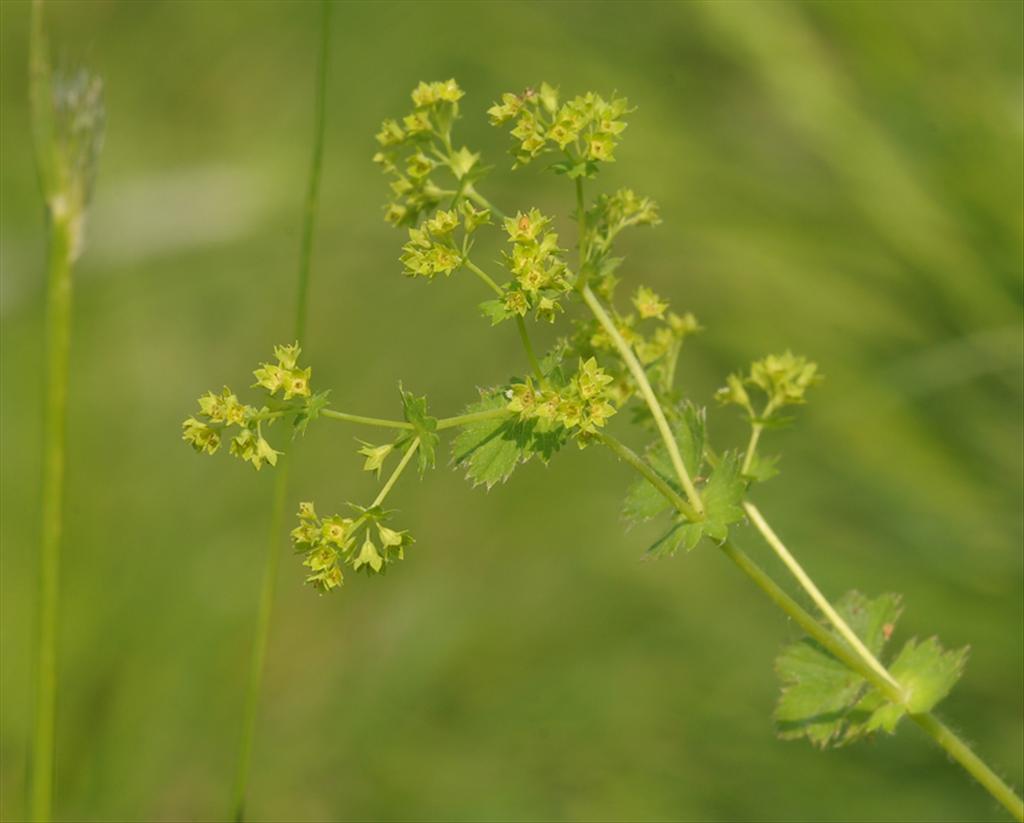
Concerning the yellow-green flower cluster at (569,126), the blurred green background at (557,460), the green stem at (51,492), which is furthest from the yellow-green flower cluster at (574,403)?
the blurred green background at (557,460)

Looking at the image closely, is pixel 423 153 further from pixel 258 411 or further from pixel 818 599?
pixel 818 599

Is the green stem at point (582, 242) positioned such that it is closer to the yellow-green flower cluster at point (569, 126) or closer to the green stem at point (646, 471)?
the yellow-green flower cluster at point (569, 126)

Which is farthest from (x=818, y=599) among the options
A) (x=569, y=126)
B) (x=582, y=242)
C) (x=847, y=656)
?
(x=569, y=126)

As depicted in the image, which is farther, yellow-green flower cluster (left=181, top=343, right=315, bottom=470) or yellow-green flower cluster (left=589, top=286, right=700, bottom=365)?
yellow-green flower cluster (left=589, top=286, right=700, bottom=365)

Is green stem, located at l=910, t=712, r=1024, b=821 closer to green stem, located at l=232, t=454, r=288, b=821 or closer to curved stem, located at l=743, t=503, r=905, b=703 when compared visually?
curved stem, located at l=743, t=503, r=905, b=703

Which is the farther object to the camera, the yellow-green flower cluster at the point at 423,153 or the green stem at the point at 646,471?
the yellow-green flower cluster at the point at 423,153

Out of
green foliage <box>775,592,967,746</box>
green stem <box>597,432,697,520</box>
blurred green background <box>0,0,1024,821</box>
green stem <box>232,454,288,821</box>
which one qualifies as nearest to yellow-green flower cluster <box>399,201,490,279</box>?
green stem <box>597,432,697,520</box>
